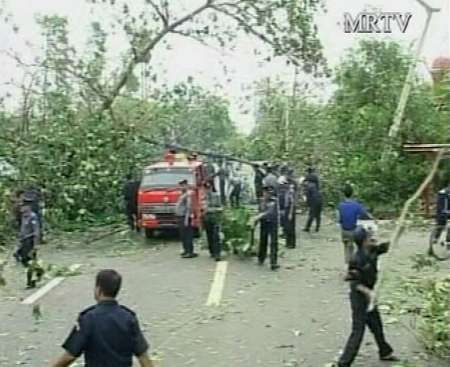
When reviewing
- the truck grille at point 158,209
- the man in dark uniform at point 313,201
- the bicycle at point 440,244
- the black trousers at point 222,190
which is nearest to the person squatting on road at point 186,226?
the truck grille at point 158,209

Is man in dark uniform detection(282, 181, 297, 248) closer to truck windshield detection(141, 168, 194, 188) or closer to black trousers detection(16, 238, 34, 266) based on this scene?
truck windshield detection(141, 168, 194, 188)

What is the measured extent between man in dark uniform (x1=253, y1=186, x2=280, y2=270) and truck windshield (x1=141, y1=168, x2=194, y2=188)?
18.6ft

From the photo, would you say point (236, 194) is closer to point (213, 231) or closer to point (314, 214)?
point (314, 214)

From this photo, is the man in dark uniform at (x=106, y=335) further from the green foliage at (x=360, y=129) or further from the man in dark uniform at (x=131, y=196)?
the green foliage at (x=360, y=129)

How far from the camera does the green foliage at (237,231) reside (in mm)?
19000

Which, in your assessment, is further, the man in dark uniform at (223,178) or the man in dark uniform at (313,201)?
the man in dark uniform at (223,178)

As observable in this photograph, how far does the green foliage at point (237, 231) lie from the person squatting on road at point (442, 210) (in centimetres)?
381

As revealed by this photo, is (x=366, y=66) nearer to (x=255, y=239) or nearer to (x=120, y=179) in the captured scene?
(x=120, y=179)

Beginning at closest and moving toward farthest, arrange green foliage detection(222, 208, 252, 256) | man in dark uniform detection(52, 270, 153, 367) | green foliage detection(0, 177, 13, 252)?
man in dark uniform detection(52, 270, 153, 367) < green foliage detection(0, 177, 13, 252) < green foliage detection(222, 208, 252, 256)

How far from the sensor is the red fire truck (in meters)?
23.0

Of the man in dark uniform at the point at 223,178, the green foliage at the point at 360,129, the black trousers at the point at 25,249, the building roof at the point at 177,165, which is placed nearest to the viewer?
the black trousers at the point at 25,249

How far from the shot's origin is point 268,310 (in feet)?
43.7

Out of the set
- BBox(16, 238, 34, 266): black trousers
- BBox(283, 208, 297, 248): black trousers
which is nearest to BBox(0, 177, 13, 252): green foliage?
BBox(16, 238, 34, 266): black trousers

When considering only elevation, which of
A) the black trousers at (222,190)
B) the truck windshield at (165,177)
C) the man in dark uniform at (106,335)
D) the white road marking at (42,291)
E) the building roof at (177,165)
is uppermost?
the man in dark uniform at (106,335)
